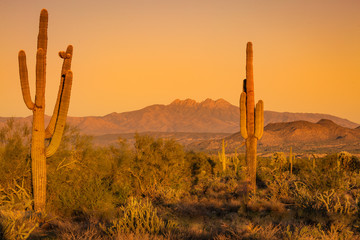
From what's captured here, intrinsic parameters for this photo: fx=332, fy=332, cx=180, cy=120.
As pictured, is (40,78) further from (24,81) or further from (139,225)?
(139,225)

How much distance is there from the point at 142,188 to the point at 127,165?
66.4 inches

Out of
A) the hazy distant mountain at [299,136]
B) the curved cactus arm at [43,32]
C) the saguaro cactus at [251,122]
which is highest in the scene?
the curved cactus arm at [43,32]

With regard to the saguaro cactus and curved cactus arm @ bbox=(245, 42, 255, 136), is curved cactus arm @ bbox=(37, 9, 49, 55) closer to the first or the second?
the saguaro cactus

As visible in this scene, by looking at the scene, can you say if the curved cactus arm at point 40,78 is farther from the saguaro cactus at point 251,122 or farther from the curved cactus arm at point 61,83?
the saguaro cactus at point 251,122

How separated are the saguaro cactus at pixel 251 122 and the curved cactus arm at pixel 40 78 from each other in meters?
8.51

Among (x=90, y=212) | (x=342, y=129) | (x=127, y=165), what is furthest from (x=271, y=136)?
(x=90, y=212)

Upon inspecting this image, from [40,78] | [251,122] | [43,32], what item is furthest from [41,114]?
[251,122]

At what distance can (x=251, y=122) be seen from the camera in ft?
50.8

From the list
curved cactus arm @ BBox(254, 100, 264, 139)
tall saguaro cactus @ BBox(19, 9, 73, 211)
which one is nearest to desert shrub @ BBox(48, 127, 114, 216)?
tall saguaro cactus @ BBox(19, 9, 73, 211)

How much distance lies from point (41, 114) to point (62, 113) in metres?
0.67

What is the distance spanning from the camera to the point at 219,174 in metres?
25.4

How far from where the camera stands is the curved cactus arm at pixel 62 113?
11.0 meters

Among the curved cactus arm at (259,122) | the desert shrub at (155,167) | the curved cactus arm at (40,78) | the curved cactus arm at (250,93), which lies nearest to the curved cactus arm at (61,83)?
the curved cactus arm at (40,78)

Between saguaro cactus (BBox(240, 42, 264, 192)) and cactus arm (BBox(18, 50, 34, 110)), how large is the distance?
8.86m
